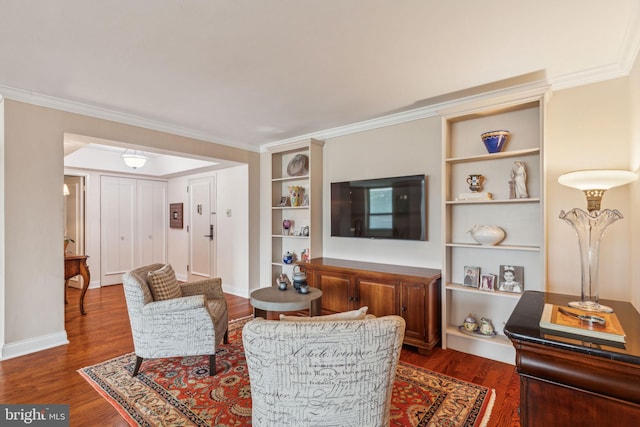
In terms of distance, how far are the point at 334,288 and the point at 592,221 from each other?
2291 millimetres

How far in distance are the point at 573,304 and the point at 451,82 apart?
187 centimetres

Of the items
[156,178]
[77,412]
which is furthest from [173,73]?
[156,178]

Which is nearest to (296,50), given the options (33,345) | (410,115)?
(410,115)

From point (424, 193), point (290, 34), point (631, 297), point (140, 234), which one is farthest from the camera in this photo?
point (140, 234)

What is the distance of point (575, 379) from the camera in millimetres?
1142

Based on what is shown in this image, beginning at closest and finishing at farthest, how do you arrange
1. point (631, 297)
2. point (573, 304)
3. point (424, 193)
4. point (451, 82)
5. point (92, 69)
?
point (573, 304) < point (631, 297) < point (92, 69) < point (451, 82) < point (424, 193)

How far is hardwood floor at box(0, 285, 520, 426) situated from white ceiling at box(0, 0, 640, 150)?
7.66ft

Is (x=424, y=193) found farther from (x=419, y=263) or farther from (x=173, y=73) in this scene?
(x=173, y=73)

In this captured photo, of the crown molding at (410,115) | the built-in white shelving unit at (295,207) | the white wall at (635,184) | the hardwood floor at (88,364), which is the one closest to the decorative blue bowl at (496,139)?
the crown molding at (410,115)

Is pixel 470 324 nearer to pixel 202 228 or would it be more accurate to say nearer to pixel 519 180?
pixel 519 180

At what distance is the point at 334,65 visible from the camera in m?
2.32

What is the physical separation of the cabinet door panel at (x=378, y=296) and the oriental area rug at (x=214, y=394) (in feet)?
1.69

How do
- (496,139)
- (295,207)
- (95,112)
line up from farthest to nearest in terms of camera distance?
(295,207)
(95,112)
(496,139)

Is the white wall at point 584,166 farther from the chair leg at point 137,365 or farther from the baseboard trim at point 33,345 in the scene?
the baseboard trim at point 33,345
